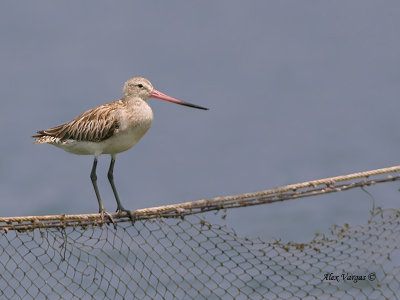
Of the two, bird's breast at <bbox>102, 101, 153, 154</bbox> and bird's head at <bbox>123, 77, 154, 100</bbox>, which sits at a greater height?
bird's head at <bbox>123, 77, 154, 100</bbox>

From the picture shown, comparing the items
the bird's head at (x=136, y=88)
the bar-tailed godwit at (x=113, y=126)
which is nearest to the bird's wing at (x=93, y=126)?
the bar-tailed godwit at (x=113, y=126)

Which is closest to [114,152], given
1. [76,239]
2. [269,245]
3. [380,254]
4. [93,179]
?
[93,179]

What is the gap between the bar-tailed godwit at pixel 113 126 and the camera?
8.48 m

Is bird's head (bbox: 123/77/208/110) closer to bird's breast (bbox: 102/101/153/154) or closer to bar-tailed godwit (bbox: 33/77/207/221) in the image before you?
bar-tailed godwit (bbox: 33/77/207/221)

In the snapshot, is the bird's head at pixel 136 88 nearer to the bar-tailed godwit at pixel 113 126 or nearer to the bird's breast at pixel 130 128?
the bar-tailed godwit at pixel 113 126

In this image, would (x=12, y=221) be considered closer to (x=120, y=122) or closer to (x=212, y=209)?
(x=212, y=209)

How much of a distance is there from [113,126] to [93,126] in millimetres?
232

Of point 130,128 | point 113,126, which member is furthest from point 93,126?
point 130,128

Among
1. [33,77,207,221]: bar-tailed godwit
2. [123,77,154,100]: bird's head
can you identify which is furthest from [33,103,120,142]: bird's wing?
[123,77,154,100]: bird's head

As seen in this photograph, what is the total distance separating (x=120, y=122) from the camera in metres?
8.45

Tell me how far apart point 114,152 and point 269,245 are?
2865mm

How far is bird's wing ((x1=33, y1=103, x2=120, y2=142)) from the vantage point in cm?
847

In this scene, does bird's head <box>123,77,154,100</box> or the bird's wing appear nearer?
the bird's wing

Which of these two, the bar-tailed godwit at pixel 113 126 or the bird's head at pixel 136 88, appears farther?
the bird's head at pixel 136 88
